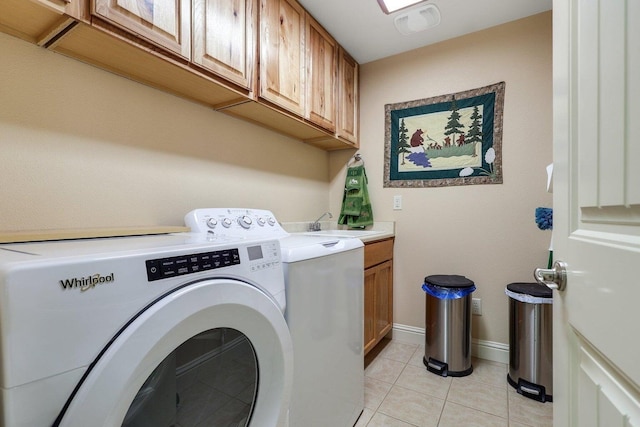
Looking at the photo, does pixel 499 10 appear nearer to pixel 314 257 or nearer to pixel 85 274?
pixel 314 257

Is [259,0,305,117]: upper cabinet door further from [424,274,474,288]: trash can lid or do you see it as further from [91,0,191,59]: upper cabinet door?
[424,274,474,288]: trash can lid

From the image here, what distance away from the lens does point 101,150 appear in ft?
3.89

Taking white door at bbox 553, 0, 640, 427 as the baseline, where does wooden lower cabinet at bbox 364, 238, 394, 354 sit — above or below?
below

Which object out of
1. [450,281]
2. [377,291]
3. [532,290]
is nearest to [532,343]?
[532,290]

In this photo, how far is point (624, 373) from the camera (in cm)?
39

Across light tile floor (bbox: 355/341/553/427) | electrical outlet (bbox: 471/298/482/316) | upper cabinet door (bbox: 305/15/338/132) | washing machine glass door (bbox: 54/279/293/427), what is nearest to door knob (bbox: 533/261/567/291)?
washing machine glass door (bbox: 54/279/293/427)

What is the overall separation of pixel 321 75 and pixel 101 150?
4.75 feet

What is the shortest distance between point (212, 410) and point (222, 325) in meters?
0.29

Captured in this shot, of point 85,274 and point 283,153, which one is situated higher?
point 283,153

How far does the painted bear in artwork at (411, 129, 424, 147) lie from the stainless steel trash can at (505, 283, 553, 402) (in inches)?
49.4

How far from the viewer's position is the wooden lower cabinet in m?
1.94

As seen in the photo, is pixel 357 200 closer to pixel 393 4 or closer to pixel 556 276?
pixel 393 4

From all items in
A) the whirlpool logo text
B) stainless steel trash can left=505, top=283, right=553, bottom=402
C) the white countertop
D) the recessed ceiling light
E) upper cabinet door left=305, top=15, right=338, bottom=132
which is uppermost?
the recessed ceiling light

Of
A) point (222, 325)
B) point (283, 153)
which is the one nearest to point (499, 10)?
point (283, 153)
